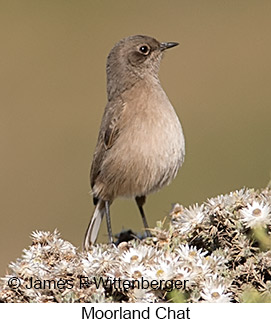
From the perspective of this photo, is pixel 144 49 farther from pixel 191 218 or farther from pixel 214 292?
pixel 214 292

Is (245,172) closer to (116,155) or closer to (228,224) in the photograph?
(116,155)

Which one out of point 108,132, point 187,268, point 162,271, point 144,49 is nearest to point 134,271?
point 162,271

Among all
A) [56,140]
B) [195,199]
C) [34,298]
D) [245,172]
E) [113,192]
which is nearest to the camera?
[34,298]

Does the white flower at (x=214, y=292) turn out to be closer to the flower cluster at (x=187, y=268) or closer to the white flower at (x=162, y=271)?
the flower cluster at (x=187, y=268)

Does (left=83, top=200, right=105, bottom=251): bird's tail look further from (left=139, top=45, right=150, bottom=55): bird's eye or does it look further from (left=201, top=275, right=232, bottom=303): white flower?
(left=201, top=275, right=232, bottom=303): white flower

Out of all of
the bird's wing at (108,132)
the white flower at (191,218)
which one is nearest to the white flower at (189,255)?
the white flower at (191,218)

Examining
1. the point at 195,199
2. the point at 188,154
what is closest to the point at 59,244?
the point at 195,199

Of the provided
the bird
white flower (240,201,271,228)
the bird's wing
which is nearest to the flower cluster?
white flower (240,201,271,228)
